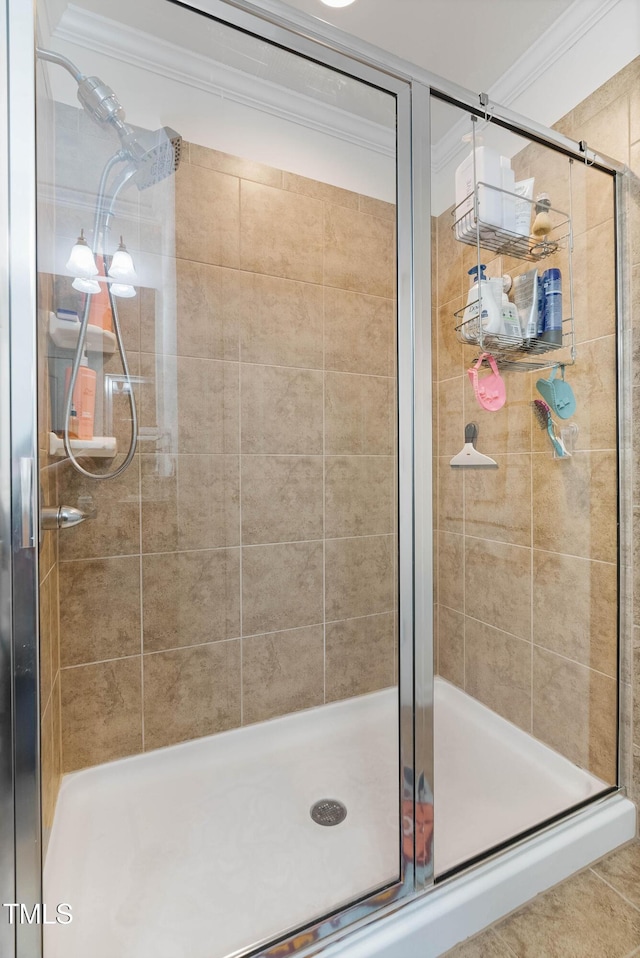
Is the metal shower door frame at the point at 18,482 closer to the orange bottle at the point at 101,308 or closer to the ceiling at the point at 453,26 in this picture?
the orange bottle at the point at 101,308

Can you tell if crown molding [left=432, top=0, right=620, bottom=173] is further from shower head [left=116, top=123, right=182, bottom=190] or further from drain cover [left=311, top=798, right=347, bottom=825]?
drain cover [left=311, top=798, right=347, bottom=825]

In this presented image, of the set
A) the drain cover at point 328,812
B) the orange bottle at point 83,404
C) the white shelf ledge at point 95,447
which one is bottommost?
the drain cover at point 328,812

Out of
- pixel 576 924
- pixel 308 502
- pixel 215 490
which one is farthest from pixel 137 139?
pixel 576 924

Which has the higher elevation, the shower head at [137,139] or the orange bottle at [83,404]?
the shower head at [137,139]

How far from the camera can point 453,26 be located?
52.0 inches

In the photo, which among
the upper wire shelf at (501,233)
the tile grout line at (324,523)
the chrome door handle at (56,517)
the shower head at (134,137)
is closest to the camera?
the chrome door handle at (56,517)

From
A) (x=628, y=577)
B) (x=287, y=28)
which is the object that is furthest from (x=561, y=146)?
(x=628, y=577)

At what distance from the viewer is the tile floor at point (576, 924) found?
902mm

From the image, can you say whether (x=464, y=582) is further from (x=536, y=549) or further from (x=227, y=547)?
(x=227, y=547)

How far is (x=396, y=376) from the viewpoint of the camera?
3.16ft

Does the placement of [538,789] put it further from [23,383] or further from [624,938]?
[23,383]

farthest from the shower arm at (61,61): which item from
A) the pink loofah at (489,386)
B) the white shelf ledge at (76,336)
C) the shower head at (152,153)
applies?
the pink loofah at (489,386)

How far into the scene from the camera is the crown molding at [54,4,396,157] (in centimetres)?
96

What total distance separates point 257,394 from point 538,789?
138 cm
